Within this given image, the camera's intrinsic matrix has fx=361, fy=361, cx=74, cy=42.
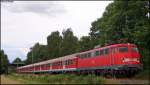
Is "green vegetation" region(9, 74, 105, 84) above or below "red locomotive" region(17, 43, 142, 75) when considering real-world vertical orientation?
below

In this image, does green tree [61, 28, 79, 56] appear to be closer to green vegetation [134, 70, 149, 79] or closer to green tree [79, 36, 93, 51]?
green tree [79, 36, 93, 51]

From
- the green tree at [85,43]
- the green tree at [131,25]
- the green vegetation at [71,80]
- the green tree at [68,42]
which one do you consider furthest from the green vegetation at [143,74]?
the green tree at [68,42]

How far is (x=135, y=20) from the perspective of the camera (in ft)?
144

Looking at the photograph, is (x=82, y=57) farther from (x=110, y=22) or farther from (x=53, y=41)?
(x=53, y=41)

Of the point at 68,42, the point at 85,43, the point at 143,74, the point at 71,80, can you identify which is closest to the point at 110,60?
the point at 143,74

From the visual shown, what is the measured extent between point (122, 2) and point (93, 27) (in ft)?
138

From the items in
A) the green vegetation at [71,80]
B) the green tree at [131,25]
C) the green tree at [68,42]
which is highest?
the green tree at [68,42]

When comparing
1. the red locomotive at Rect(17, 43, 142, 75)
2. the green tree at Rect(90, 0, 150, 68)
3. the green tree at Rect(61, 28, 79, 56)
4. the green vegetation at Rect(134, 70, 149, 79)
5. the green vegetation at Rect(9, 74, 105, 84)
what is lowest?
the green vegetation at Rect(9, 74, 105, 84)

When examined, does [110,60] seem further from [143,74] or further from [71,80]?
[71,80]

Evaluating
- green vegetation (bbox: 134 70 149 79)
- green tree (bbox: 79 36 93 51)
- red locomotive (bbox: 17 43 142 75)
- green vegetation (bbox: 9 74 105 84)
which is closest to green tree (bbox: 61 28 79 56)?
green tree (bbox: 79 36 93 51)

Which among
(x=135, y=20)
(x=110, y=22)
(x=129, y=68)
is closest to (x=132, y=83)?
(x=129, y=68)

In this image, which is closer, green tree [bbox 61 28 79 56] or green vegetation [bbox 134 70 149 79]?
green vegetation [bbox 134 70 149 79]

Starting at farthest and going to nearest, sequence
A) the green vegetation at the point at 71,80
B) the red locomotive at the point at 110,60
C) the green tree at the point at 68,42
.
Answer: the green tree at the point at 68,42 → the red locomotive at the point at 110,60 → the green vegetation at the point at 71,80

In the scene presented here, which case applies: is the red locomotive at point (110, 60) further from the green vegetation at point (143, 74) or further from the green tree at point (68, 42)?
the green tree at point (68, 42)
